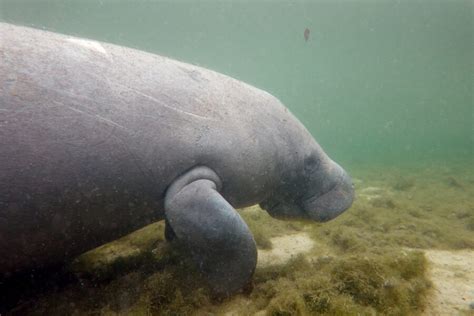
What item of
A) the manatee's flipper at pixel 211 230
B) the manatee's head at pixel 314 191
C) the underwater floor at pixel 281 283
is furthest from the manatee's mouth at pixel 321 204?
the manatee's flipper at pixel 211 230

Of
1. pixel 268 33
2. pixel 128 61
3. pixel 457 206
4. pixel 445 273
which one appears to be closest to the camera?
pixel 128 61

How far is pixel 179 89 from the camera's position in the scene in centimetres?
301

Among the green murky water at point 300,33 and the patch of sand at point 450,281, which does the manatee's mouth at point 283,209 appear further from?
the green murky water at point 300,33

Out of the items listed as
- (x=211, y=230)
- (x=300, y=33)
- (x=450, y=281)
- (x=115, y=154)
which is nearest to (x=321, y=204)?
(x=450, y=281)

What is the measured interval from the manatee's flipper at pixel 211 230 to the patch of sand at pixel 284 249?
1.05 m

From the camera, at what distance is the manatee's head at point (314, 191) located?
12.7 ft

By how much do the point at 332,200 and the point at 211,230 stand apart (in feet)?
6.42

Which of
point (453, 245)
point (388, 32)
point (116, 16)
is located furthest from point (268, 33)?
point (453, 245)

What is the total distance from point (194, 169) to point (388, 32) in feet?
175

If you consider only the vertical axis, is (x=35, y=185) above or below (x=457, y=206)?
above

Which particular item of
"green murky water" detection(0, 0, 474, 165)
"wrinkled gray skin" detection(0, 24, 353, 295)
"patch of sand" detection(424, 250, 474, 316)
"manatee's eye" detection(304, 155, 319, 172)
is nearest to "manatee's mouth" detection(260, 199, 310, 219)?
"manatee's eye" detection(304, 155, 319, 172)

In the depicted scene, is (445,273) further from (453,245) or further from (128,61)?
(128,61)

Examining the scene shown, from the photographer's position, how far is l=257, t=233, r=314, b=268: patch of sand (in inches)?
158

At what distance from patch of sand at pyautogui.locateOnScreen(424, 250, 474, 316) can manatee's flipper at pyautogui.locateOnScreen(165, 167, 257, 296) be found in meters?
1.76
